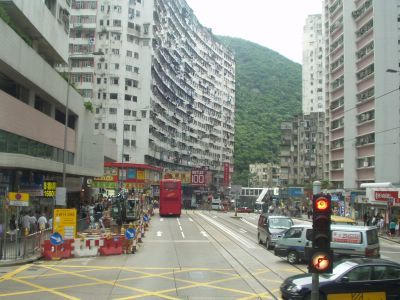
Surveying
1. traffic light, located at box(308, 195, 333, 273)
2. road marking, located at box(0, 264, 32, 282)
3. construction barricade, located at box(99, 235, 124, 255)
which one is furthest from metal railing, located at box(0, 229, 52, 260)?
traffic light, located at box(308, 195, 333, 273)

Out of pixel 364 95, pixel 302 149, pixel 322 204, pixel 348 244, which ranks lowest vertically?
pixel 348 244

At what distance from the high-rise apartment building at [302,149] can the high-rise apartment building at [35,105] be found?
7352cm

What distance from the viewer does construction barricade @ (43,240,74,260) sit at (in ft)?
71.4

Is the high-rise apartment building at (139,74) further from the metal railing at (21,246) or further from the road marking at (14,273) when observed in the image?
the road marking at (14,273)

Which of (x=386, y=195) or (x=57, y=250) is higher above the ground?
(x=386, y=195)

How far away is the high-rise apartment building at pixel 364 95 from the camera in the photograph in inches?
2505

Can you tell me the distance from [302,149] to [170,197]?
66.4 metres

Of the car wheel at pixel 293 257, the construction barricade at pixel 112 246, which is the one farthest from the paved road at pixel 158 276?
the construction barricade at pixel 112 246

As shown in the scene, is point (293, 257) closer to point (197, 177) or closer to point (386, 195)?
point (386, 195)

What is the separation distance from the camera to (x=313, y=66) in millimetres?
130875

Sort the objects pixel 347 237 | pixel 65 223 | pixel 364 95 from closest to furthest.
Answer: pixel 347 237 → pixel 65 223 → pixel 364 95

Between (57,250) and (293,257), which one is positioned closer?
(293,257)

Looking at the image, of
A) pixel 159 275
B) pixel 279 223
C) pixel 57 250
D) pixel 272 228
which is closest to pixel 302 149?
pixel 279 223

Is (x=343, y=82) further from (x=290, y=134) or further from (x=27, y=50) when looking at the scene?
(x=27, y=50)
